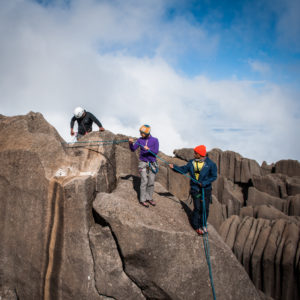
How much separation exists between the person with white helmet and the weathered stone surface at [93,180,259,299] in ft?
9.82

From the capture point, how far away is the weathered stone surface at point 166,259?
503cm

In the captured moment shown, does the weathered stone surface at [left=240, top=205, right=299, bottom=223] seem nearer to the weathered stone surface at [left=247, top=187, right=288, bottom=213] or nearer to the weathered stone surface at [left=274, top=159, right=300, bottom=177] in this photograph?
the weathered stone surface at [left=247, top=187, right=288, bottom=213]

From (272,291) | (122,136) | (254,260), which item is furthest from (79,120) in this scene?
(272,291)

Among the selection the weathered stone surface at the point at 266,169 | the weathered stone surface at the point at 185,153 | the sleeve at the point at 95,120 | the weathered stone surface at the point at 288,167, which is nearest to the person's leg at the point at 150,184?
the sleeve at the point at 95,120

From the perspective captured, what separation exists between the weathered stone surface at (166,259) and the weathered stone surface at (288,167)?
20.6 metres

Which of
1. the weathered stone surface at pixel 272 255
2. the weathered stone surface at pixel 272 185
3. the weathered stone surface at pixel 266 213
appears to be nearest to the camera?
the weathered stone surface at pixel 272 255

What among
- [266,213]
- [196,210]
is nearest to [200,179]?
[196,210]

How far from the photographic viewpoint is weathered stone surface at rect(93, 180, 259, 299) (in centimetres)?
503

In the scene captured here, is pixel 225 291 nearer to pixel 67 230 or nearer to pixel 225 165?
pixel 67 230

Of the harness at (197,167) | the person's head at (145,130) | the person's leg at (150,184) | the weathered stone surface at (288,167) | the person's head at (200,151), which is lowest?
the person's leg at (150,184)

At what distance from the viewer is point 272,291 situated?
9422 millimetres

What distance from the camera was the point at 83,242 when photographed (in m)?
5.21

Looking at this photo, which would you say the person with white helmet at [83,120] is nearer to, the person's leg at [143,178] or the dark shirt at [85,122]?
the dark shirt at [85,122]

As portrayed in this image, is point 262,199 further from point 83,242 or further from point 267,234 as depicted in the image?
point 83,242
